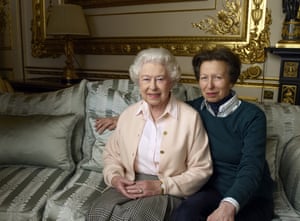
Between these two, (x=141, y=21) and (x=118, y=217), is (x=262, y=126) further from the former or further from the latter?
(x=141, y=21)

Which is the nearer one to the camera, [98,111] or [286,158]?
[286,158]

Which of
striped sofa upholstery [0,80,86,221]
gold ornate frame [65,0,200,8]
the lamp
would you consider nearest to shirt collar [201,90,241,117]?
striped sofa upholstery [0,80,86,221]

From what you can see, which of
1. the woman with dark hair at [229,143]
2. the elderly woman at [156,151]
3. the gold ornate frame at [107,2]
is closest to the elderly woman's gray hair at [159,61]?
the elderly woman at [156,151]

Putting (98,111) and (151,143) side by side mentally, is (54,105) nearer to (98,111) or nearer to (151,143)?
(98,111)

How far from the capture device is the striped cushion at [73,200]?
1.43 m

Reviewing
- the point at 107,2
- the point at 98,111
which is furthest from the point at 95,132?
the point at 107,2

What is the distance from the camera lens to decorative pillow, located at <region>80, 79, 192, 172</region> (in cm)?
181

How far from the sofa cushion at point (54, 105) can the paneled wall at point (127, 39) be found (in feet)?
3.54

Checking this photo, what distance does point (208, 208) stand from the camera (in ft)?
4.18

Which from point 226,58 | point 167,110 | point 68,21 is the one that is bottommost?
point 167,110

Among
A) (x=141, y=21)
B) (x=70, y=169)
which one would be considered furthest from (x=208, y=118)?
(x=141, y=21)

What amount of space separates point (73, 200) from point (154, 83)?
648mm

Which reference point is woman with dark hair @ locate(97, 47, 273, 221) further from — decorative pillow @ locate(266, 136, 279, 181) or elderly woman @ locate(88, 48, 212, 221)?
decorative pillow @ locate(266, 136, 279, 181)

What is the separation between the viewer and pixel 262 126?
4.35 ft
